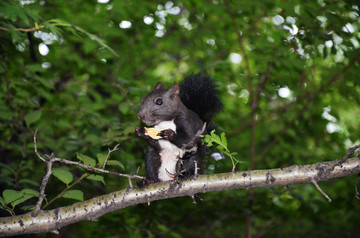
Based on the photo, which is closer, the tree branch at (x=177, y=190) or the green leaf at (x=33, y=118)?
the tree branch at (x=177, y=190)

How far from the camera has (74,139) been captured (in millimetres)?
3680

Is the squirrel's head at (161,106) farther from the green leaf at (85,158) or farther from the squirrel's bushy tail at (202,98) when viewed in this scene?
the green leaf at (85,158)

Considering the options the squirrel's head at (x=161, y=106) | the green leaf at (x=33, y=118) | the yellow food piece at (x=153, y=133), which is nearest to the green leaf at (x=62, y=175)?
the yellow food piece at (x=153, y=133)

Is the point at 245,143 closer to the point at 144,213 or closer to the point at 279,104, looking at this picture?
the point at 279,104

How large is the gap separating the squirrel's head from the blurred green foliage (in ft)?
0.79

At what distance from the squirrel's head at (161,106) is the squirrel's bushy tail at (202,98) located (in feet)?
0.82

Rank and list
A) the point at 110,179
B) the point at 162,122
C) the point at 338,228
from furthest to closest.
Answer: the point at 338,228
the point at 110,179
the point at 162,122

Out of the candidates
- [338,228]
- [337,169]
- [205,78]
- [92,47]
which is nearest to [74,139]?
[92,47]

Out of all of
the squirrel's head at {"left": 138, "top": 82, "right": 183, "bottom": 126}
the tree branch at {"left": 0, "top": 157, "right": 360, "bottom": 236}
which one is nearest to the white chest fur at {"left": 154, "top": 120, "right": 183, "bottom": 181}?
the squirrel's head at {"left": 138, "top": 82, "right": 183, "bottom": 126}

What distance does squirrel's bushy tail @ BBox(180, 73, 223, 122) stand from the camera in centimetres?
302

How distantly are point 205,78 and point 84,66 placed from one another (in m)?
2.00

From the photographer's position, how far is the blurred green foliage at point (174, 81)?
126 inches

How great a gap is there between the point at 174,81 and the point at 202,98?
938 mm

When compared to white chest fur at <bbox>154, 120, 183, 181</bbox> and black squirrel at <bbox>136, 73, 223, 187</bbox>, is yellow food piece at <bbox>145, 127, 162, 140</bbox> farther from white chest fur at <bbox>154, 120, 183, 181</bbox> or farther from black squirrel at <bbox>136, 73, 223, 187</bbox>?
white chest fur at <bbox>154, 120, 183, 181</bbox>
